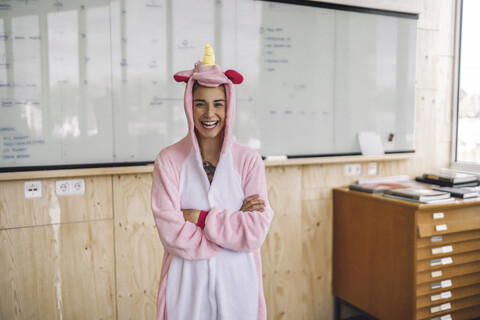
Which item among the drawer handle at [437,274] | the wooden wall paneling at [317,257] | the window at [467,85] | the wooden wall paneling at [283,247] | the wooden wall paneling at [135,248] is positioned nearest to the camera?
the wooden wall paneling at [135,248]

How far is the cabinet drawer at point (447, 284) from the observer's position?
239 cm

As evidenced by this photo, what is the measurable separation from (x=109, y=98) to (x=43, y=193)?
A: 1.94ft

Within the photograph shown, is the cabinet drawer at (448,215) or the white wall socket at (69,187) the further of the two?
the cabinet drawer at (448,215)

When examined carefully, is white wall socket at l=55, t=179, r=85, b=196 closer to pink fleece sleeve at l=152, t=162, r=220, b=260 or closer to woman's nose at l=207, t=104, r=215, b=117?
pink fleece sleeve at l=152, t=162, r=220, b=260

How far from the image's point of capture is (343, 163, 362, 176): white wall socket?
2917 mm

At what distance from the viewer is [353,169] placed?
294 centimetres

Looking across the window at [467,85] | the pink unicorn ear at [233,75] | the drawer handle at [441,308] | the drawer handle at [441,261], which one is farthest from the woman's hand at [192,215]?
the window at [467,85]

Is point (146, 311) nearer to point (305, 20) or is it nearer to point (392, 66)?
point (305, 20)

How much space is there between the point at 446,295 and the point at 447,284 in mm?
71

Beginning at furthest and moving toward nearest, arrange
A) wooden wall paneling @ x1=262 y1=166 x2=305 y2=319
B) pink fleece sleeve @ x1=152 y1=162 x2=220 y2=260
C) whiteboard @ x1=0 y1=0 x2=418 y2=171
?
wooden wall paneling @ x1=262 y1=166 x2=305 y2=319, whiteboard @ x1=0 y1=0 x2=418 y2=171, pink fleece sleeve @ x1=152 y1=162 x2=220 y2=260

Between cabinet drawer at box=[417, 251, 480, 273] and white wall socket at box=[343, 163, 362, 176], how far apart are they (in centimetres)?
77

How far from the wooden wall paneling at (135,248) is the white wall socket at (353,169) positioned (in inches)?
53.7

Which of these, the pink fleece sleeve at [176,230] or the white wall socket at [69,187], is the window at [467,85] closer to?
the pink fleece sleeve at [176,230]

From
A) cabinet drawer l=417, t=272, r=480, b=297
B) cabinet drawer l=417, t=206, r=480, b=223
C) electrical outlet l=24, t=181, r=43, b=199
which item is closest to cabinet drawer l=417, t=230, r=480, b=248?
cabinet drawer l=417, t=206, r=480, b=223
